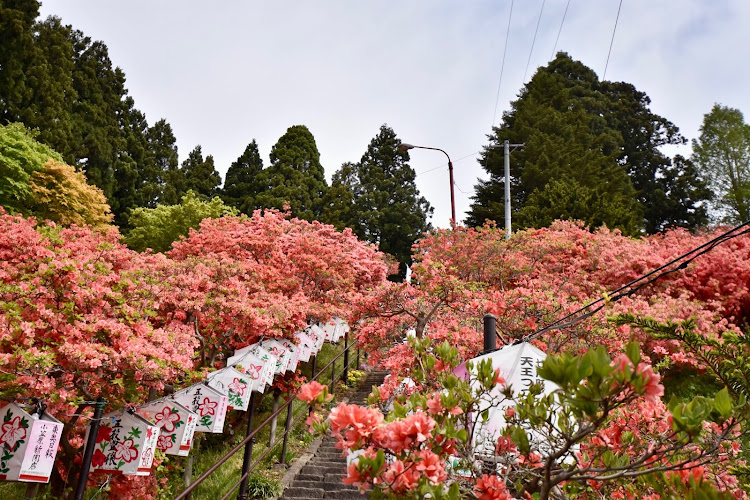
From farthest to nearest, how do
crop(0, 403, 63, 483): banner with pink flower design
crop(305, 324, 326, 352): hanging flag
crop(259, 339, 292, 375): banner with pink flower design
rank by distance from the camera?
crop(305, 324, 326, 352): hanging flag → crop(259, 339, 292, 375): banner with pink flower design → crop(0, 403, 63, 483): banner with pink flower design

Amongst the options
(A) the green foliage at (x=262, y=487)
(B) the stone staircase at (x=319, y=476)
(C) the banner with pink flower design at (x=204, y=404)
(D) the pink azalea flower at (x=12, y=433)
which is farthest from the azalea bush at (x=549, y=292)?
(D) the pink azalea flower at (x=12, y=433)

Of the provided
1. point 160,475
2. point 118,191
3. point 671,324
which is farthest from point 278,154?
point 671,324

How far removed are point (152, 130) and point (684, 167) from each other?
2786 centimetres

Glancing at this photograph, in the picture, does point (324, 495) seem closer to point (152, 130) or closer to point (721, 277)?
point (721, 277)

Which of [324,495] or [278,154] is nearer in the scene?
[324,495]

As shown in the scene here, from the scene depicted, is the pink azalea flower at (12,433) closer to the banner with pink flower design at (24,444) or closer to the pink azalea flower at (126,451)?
the banner with pink flower design at (24,444)

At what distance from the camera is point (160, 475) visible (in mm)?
7250

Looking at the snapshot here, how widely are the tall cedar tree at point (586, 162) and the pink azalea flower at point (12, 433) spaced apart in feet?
49.0

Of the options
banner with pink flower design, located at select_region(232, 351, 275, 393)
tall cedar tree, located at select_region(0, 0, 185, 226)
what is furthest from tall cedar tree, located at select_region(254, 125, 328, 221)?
banner with pink flower design, located at select_region(232, 351, 275, 393)

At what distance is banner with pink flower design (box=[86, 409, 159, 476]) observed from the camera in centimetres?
496

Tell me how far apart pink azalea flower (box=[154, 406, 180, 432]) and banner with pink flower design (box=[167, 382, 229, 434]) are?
297 mm

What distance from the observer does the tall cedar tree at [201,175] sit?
2511cm

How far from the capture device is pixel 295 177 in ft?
76.2

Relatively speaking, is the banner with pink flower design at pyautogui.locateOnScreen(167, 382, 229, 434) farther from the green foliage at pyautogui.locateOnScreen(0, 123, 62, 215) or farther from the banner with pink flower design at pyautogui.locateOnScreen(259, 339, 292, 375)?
the green foliage at pyautogui.locateOnScreen(0, 123, 62, 215)
